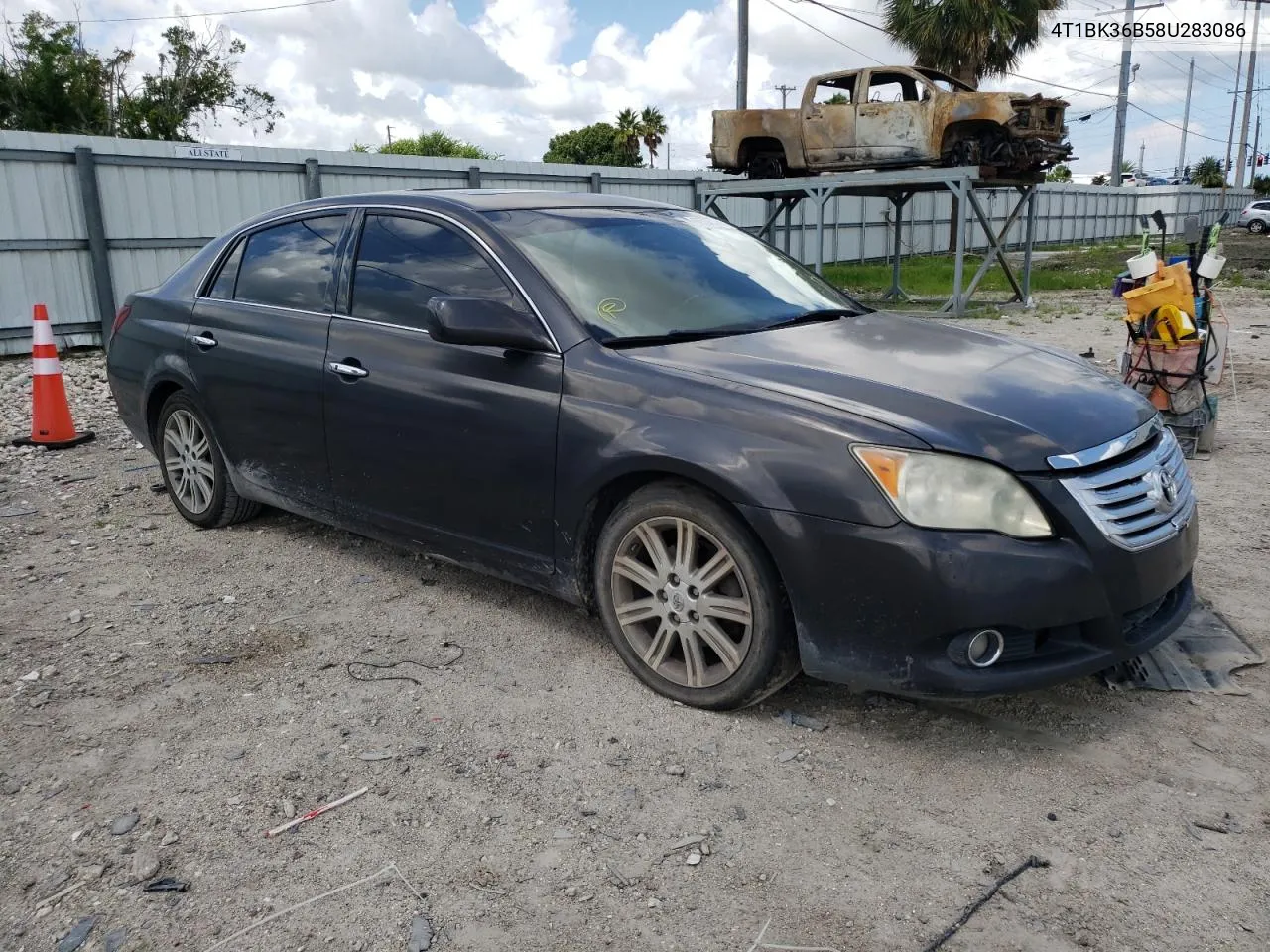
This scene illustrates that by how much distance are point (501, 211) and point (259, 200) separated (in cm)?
1119

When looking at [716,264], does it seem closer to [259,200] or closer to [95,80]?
[259,200]

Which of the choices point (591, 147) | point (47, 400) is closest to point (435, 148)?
point (591, 147)

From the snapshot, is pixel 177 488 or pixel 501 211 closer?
pixel 501 211

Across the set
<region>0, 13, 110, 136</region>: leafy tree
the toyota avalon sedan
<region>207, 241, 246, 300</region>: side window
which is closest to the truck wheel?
the toyota avalon sedan

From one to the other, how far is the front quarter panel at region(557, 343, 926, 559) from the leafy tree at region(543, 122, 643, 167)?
2744 inches

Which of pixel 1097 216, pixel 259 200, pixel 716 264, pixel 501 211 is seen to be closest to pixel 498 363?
pixel 501 211

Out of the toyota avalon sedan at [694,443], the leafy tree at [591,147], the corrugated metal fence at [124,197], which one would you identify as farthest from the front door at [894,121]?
the leafy tree at [591,147]

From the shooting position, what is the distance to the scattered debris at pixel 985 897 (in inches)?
89.8

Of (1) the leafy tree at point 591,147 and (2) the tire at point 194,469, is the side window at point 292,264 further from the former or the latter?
(1) the leafy tree at point 591,147

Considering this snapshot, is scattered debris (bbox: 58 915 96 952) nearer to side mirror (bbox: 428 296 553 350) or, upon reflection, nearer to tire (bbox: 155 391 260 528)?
side mirror (bbox: 428 296 553 350)

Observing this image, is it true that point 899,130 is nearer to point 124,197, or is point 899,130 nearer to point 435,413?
point 124,197

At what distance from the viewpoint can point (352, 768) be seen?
9.93 ft

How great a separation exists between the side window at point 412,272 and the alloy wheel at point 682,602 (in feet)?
3.26

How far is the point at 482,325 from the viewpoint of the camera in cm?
345
